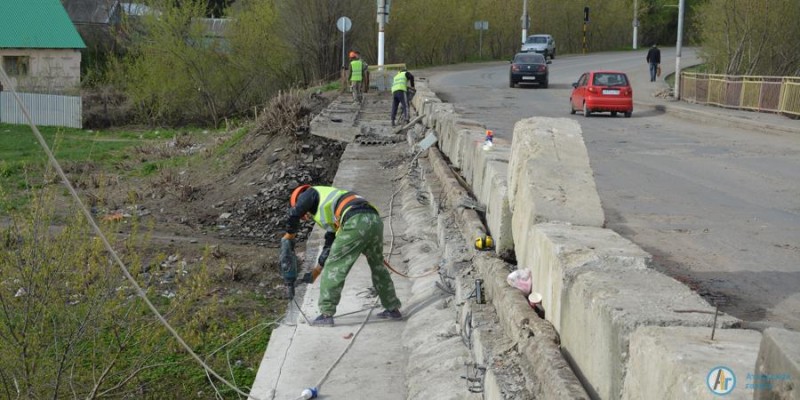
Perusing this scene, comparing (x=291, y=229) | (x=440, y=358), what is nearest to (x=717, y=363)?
(x=440, y=358)

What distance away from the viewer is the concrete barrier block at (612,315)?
155 inches

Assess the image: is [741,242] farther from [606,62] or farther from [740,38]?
[606,62]

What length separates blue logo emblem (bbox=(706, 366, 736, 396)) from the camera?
302cm

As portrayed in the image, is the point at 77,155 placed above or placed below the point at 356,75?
below

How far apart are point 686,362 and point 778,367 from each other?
0.55 metres

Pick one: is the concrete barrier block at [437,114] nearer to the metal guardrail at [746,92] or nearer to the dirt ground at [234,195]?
the dirt ground at [234,195]

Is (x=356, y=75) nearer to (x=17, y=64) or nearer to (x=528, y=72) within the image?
(x=528, y=72)

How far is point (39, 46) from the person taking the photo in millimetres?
43500

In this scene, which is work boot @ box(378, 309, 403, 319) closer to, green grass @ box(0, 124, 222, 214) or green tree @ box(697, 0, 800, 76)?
green grass @ box(0, 124, 222, 214)

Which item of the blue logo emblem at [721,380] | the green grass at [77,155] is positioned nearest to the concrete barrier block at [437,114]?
the green grass at [77,155]

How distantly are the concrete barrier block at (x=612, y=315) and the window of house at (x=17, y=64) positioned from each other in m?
41.9

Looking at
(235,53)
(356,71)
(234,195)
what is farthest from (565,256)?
(235,53)

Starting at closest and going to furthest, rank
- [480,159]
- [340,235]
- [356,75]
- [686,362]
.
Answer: [686,362] < [340,235] < [480,159] < [356,75]

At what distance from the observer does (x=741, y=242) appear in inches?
378
